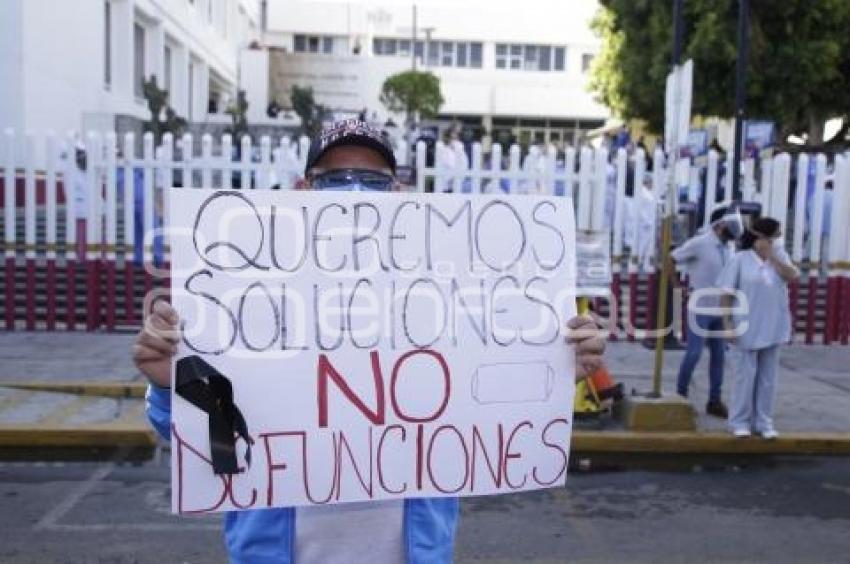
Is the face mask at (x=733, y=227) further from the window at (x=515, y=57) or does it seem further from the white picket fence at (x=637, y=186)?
the window at (x=515, y=57)

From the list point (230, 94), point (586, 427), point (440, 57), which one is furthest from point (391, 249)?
point (440, 57)

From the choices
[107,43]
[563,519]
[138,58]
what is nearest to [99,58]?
[107,43]

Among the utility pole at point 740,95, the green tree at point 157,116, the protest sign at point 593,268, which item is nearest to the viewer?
the protest sign at point 593,268

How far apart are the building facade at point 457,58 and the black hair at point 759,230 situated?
44.6m

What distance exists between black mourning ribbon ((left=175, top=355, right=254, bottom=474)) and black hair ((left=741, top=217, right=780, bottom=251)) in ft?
19.6

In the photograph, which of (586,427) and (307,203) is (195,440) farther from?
(586,427)

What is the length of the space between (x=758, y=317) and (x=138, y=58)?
2533 centimetres

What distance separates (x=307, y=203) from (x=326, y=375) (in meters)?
0.41

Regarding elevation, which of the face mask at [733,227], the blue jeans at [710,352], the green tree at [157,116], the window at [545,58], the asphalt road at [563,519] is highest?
the window at [545,58]

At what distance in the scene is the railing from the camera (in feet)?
37.1

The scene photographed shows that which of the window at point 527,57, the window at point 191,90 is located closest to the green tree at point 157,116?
the window at point 191,90

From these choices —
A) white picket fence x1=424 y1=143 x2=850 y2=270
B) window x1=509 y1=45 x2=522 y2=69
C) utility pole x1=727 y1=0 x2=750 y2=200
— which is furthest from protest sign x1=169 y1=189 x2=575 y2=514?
window x1=509 y1=45 x2=522 y2=69

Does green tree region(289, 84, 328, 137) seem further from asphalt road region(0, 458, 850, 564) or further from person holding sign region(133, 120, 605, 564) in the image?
person holding sign region(133, 120, 605, 564)

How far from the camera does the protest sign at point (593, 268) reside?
8.12 meters
